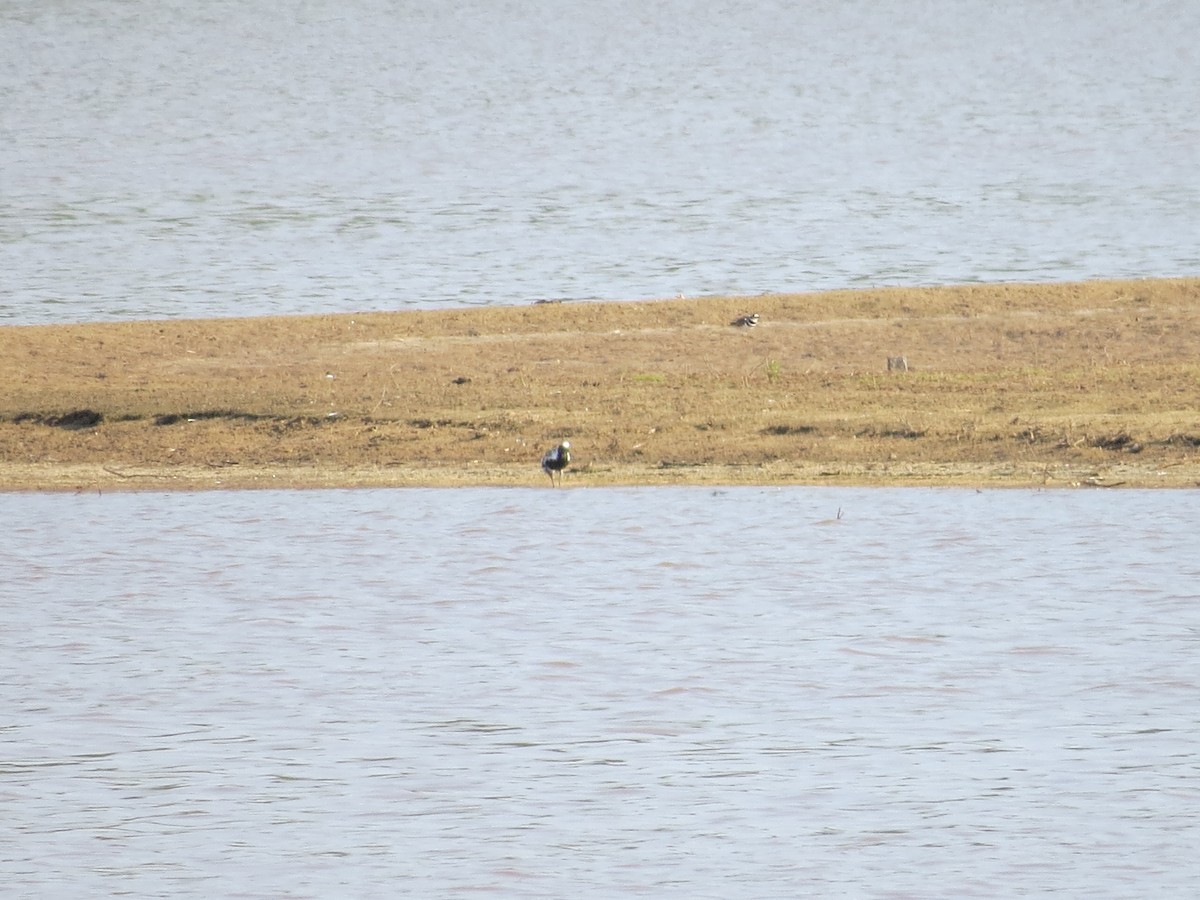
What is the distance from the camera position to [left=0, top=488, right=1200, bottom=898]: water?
7.13 meters

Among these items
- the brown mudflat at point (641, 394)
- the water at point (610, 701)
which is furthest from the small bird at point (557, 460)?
the water at point (610, 701)

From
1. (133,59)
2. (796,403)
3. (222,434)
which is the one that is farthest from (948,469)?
(133,59)

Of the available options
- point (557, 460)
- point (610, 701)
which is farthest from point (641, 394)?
point (610, 701)

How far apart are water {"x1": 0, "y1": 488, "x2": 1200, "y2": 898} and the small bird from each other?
0.74 meters

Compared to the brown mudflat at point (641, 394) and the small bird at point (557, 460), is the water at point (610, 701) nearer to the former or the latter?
the small bird at point (557, 460)

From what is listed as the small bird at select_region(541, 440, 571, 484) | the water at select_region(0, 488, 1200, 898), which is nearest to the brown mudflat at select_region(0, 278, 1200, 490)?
the small bird at select_region(541, 440, 571, 484)

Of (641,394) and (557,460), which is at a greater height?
(641,394)

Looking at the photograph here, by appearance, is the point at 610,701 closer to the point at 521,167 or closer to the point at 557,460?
the point at 557,460

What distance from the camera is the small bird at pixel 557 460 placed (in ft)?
48.9

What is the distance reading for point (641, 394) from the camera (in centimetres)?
1727

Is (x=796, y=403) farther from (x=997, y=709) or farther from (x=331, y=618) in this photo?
(x=997, y=709)

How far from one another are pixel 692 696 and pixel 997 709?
128 cm

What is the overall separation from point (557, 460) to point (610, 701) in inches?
234

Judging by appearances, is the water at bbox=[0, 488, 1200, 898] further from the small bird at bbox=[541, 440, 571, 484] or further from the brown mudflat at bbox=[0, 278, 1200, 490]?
the brown mudflat at bbox=[0, 278, 1200, 490]
